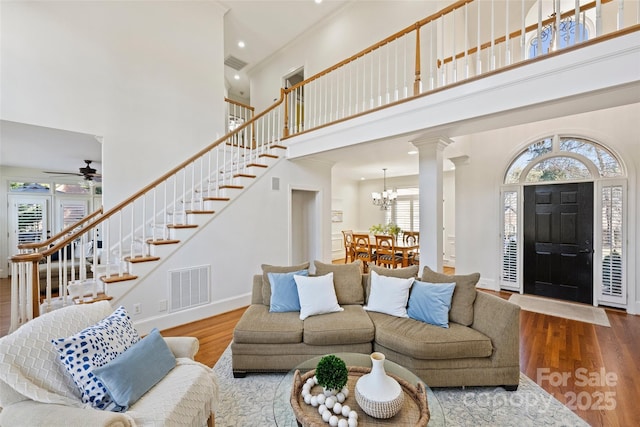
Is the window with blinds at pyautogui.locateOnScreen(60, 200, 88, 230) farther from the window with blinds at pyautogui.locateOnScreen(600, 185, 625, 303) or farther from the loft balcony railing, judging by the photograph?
the window with blinds at pyautogui.locateOnScreen(600, 185, 625, 303)

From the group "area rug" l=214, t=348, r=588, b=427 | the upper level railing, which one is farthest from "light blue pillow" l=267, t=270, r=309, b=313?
the upper level railing

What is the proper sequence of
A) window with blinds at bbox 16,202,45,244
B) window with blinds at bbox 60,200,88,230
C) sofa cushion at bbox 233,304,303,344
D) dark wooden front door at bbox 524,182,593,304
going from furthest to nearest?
window with blinds at bbox 60,200,88,230 < window with blinds at bbox 16,202,45,244 < dark wooden front door at bbox 524,182,593,304 < sofa cushion at bbox 233,304,303,344

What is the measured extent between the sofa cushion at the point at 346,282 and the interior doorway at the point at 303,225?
103 inches

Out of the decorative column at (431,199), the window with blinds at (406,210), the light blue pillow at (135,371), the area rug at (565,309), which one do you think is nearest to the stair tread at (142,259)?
the light blue pillow at (135,371)

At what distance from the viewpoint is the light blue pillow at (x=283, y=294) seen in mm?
2697

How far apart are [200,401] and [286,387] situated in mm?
503

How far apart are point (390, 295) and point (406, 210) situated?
6043 mm

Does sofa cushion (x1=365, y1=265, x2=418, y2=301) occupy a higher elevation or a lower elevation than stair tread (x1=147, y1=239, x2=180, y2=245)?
lower

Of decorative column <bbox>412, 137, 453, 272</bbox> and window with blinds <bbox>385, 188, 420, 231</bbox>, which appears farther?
window with blinds <bbox>385, 188, 420, 231</bbox>

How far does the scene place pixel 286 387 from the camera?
1.65 m

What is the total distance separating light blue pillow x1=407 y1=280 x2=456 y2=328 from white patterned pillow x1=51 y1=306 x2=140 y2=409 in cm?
231

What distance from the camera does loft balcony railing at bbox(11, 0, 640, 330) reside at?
2.36 metres

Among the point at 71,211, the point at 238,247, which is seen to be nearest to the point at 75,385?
the point at 238,247

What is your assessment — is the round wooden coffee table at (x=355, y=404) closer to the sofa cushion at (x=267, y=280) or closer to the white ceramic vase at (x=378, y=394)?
the white ceramic vase at (x=378, y=394)
